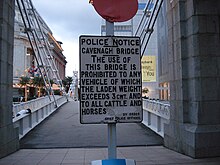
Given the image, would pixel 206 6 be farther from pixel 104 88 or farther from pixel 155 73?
pixel 155 73

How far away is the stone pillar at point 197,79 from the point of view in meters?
6.42

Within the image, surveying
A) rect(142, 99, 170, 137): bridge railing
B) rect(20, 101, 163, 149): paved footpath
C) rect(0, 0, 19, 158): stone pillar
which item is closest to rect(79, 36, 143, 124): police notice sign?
rect(0, 0, 19, 158): stone pillar

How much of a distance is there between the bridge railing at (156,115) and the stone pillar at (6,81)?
16.8 feet

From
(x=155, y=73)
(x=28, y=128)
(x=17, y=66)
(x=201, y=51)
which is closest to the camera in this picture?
(x=201, y=51)

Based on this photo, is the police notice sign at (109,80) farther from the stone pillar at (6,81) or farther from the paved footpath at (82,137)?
the paved footpath at (82,137)

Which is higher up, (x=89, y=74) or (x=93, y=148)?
(x=89, y=74)

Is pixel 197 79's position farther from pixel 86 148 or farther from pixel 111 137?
pixel 111 137

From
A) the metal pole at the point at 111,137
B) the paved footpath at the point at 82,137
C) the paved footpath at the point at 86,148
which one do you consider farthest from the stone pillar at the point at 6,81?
the metal pole at the point at 111,137

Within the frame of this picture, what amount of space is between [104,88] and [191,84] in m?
4.60

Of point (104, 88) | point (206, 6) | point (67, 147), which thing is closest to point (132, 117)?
point (104, 88)

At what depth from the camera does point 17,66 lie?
61.5 meters

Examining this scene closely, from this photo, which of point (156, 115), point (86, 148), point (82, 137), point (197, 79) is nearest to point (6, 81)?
point (86, 148)

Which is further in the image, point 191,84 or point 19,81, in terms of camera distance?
point 19,81

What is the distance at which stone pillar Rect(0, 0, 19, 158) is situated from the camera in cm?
670
